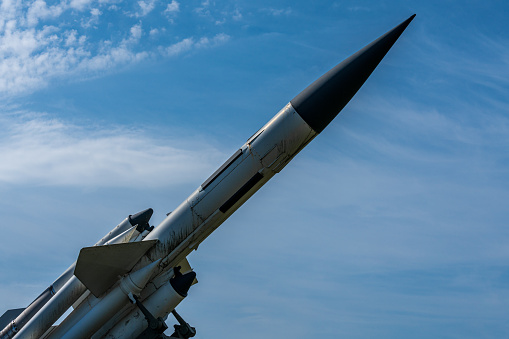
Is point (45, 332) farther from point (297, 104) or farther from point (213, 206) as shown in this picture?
point (297, 104)

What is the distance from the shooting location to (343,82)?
626 inches

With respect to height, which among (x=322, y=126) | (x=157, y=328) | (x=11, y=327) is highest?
(x=11, y=327)

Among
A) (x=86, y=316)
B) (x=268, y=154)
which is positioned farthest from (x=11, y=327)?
(x=268, y=154)

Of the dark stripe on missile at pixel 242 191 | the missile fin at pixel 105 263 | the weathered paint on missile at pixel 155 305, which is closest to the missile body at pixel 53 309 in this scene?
the missile fin at pixel 105 263

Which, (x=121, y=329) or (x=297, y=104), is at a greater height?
(x=297, y=104)

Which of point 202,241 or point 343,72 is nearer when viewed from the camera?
point 343,72

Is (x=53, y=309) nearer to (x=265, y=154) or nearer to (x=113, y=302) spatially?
(x=113, y=302)

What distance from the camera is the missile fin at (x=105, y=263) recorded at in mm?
16391

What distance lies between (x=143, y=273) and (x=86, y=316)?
5.86ft

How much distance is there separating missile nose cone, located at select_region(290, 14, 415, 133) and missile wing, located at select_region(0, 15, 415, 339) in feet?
0.08

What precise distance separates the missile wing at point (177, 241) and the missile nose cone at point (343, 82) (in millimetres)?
23

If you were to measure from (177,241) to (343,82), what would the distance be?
553cm

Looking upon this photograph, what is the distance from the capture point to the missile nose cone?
1588cm

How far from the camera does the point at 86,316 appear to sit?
54.8ft
